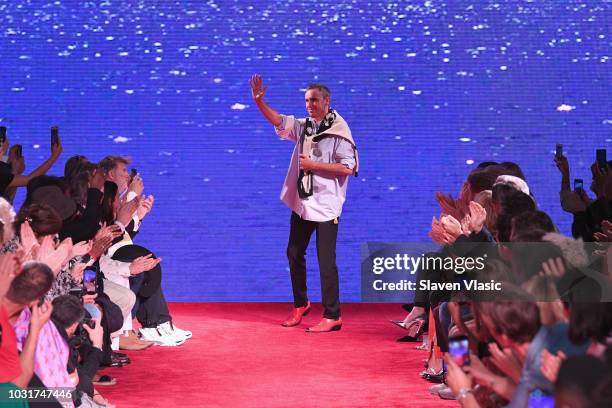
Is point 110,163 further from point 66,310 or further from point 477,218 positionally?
point 477,218

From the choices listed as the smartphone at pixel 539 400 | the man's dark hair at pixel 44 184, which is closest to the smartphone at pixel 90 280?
the man's dark hair at pixel 44 184

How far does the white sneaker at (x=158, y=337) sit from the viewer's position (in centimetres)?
582

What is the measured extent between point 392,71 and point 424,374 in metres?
3.98

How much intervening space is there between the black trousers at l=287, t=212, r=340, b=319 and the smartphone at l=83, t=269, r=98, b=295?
1922mm

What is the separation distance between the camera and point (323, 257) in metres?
6.47

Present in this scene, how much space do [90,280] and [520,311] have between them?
248 cm

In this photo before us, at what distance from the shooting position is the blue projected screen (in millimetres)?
8164

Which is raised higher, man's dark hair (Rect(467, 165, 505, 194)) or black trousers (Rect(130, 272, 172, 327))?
man's dark hair (Rect(467, 165, 505, 194))

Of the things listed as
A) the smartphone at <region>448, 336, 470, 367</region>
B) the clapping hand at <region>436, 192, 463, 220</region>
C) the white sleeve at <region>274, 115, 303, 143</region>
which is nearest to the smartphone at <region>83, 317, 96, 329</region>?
the smartphone at <region>448, 336, 470, 367</region>

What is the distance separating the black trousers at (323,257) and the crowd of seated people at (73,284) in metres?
0.94

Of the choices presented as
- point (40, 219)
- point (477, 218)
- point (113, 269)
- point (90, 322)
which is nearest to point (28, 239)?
point (40, 219)

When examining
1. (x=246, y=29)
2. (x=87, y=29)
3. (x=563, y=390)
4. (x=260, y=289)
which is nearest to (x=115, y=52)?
(x=87, y=29)

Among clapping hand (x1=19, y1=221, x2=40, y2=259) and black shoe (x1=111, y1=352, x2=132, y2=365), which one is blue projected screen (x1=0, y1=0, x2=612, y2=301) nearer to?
black shoe (x1=111, y1=352, x2=132, y2=365)

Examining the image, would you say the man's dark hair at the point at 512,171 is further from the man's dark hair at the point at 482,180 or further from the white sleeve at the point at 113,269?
the white sleeve at the point at 113,269
